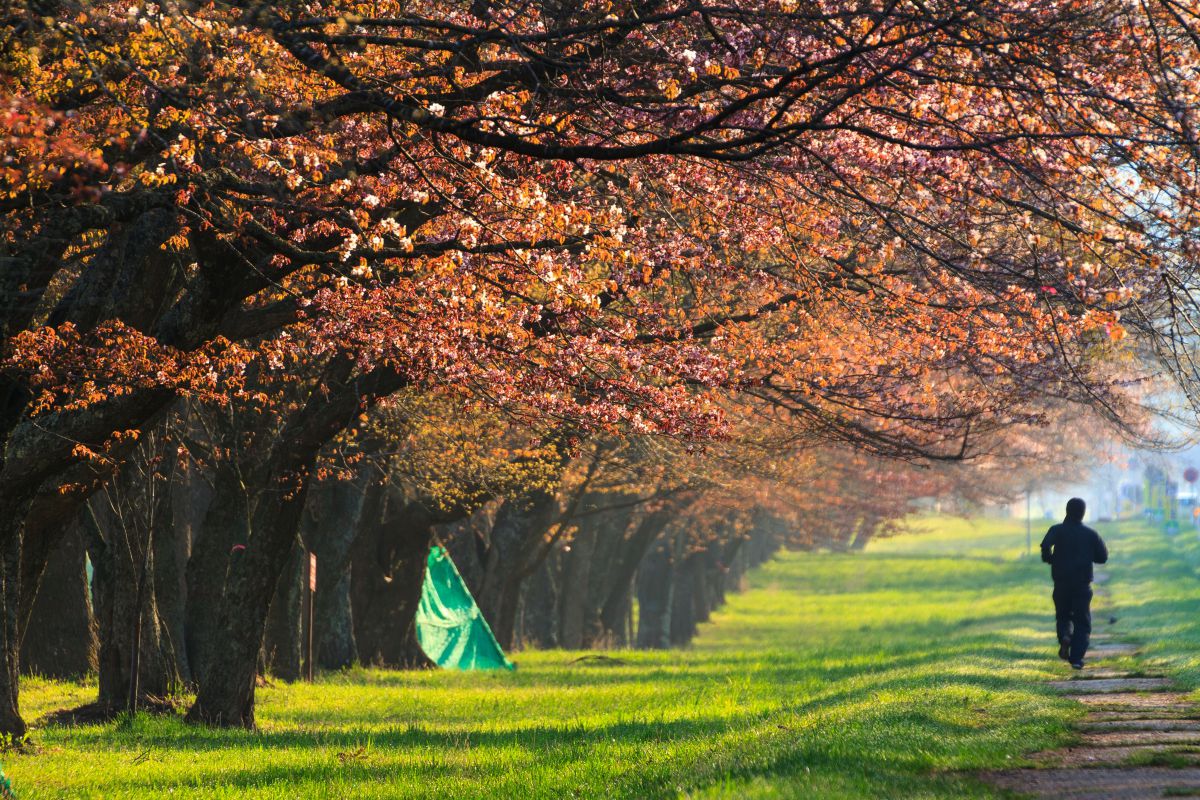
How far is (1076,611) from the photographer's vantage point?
60.4ft

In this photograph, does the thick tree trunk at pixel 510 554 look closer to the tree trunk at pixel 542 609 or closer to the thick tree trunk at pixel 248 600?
the tree trunk at pixel 542 609

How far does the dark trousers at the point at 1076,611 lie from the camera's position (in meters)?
18.2

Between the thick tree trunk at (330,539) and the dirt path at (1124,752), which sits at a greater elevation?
the thick tree trunk at (330,539)

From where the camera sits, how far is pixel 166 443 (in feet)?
59.0

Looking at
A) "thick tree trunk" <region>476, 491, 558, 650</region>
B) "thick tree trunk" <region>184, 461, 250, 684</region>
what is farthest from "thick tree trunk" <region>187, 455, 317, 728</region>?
"thick tree trunk" <region>476, 491, 558, 650</region>

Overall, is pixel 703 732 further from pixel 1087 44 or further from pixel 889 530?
pixel 889 530

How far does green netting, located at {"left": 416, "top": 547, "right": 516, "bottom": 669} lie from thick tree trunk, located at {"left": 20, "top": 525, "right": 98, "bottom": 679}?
8.12 metres

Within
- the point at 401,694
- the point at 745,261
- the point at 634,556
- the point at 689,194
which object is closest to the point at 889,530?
the point at 634,556

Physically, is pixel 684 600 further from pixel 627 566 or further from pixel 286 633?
pixel 286 633

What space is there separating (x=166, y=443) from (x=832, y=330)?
27.1 feet

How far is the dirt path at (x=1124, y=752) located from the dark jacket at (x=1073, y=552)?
2209 millimetres

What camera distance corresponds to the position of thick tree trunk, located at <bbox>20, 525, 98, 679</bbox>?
2220 cm

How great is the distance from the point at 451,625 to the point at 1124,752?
71.1 ft

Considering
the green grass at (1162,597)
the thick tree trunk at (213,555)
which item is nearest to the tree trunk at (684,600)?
the green grass at (1162,597)
